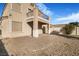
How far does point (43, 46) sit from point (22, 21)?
665mm

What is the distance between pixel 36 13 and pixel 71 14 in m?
0.71

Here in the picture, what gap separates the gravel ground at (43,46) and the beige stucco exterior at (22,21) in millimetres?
125

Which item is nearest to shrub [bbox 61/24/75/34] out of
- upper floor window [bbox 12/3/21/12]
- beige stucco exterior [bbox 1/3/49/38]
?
beige stucco exterior [bbox 1/3/49/38]

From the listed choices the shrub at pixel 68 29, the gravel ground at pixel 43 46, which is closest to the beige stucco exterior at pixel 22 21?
the gravel ground at pixel 43 46

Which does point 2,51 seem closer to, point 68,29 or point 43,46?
point 43,46

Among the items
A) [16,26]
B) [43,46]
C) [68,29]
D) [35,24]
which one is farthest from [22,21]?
[68,29]

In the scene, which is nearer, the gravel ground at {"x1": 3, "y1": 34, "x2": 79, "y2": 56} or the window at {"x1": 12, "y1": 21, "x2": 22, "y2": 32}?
the gravel ground at {"x1": 3, "y1": 34, "x2": 79, "y2": 56}

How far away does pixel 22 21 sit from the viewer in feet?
10.9

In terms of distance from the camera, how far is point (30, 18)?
129 inches

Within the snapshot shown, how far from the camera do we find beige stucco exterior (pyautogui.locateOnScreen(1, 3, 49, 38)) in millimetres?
3244

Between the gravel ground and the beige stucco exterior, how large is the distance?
4.9 inches

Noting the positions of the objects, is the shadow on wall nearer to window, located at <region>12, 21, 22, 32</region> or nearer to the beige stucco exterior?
the beige stucco exterior

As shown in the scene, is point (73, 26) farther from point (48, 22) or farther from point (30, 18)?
point (30, 18)

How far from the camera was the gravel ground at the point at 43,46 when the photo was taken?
319cm
